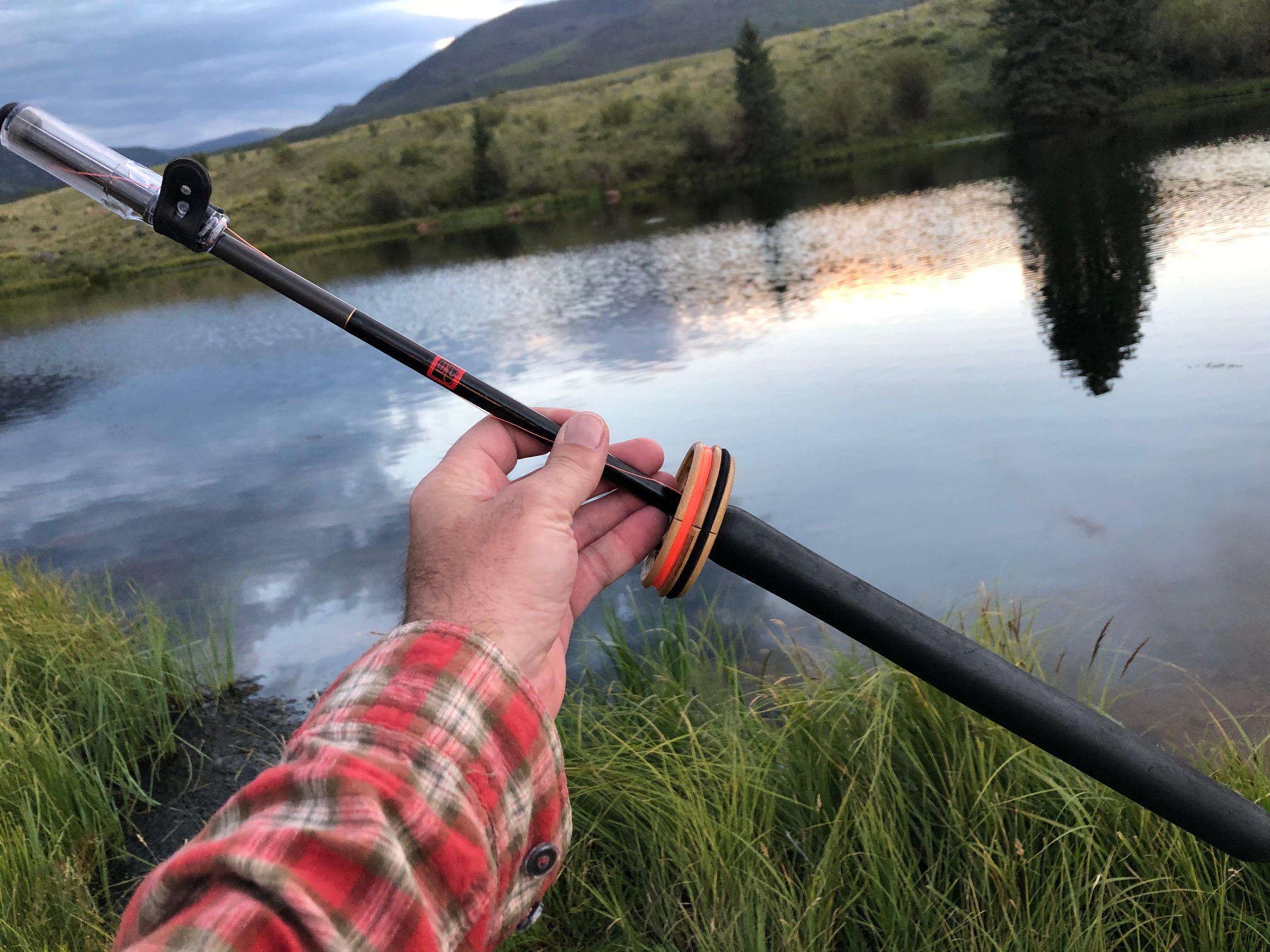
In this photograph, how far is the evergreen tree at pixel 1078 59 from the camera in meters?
23.2

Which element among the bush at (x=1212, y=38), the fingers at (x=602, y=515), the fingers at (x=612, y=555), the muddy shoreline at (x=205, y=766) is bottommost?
the muddy shoreline at (x=205, y=766)

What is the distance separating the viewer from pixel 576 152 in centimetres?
3089

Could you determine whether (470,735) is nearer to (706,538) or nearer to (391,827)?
(391,827)

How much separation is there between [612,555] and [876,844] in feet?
3.52

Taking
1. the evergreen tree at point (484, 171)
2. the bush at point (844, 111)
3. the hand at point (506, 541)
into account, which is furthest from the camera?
the bush at point (844, 111)

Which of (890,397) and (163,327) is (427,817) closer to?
(890,397)

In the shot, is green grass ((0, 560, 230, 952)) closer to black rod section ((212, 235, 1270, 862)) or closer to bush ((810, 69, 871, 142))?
black rod section ((212, 235, 1270, 862))

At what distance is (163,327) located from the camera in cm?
1530

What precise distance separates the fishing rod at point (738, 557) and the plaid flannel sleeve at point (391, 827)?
1.35ft

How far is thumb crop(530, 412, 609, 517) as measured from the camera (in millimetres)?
1287

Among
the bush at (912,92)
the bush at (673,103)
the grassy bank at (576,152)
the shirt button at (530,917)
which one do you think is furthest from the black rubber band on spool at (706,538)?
the bush at (673,103)

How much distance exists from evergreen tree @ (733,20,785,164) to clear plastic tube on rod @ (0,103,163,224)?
99.7 ft

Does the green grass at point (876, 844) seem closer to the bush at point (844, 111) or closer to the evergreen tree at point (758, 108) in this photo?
the evergreen tree at point (758, 108)

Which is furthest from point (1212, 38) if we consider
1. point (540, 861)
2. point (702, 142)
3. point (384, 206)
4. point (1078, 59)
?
point (540, 861)
